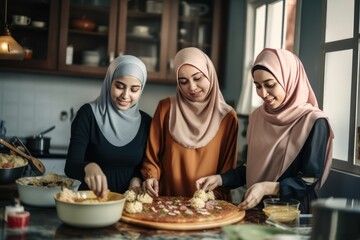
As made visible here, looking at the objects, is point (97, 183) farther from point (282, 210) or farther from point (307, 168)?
point (307, 168)

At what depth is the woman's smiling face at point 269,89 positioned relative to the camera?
185cm

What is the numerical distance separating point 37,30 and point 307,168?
2.60 metres

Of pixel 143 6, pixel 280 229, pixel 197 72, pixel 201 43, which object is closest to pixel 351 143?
pixel 197 72

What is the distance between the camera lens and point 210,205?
1.65m

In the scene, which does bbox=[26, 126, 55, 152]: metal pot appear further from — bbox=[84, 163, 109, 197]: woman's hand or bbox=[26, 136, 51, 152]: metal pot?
bbox=[84, 163, 109, 197]: woman's hand

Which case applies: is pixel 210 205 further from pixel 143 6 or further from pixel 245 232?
pixel 143 6

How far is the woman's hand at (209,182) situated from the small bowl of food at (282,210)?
0.32 metres

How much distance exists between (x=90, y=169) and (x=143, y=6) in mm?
2448

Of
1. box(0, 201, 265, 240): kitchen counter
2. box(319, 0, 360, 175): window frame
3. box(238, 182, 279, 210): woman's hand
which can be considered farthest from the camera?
box(319, 0, 360, 175): window frame

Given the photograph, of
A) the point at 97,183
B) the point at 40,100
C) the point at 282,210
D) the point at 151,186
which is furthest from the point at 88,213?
the point at 40,100

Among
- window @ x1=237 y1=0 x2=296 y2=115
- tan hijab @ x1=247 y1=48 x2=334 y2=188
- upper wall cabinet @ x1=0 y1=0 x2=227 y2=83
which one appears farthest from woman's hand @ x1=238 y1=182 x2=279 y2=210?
upper wall cabinet @ x1=0 y1=0 x2=227 y2=83

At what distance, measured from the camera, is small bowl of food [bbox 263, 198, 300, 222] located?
1500mm

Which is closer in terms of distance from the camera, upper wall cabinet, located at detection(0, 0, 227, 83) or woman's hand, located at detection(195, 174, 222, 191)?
woman's hand, located at detection(195, 174, 222, 191)

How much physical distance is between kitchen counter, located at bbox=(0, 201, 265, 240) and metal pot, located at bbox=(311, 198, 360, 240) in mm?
337
